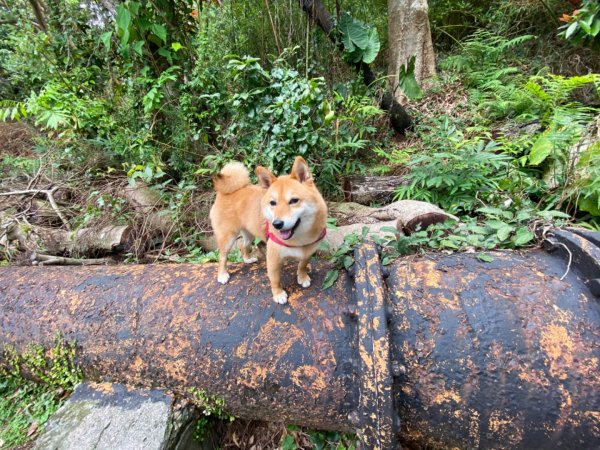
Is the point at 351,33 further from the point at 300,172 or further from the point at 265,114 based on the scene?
the point at 300,172

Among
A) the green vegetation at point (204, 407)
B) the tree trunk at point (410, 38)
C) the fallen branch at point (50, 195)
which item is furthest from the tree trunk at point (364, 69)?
the green vegetation at point (204, 407)

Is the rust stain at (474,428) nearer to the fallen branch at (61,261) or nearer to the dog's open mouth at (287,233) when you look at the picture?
the dog's open mouth at (287,233)

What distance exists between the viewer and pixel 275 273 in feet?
5.38

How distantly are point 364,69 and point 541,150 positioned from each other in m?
2.93

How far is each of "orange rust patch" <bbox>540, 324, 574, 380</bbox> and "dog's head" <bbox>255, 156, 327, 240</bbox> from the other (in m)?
1.10

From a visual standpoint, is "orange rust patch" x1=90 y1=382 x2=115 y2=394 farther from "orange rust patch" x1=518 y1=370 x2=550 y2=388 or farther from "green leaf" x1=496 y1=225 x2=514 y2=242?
"green leaf" x1=496 y1=225 x2=514 y2=242

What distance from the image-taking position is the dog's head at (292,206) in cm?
171

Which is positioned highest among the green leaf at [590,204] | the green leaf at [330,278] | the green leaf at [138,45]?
the green leaf at [138,45]

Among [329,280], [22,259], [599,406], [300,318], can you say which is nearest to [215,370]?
[300,318]

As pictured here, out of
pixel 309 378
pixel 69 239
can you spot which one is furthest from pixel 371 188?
pixel 69 239

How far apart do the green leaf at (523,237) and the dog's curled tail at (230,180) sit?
1737 mm

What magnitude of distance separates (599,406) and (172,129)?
4.42 meters

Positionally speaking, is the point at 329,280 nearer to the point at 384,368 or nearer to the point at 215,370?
the point at 384,368

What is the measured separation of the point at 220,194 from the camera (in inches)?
92.1
